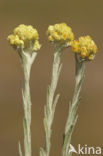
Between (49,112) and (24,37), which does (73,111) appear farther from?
(24,37)

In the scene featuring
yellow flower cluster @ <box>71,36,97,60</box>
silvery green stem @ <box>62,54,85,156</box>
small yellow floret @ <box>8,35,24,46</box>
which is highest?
small yellow floret @ <box>8,35,24,46</box>

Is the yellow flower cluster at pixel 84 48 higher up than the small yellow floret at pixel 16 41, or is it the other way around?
the small yellow floret at pixel 16 41

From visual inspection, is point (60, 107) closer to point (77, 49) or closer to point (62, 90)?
point (62, 90)

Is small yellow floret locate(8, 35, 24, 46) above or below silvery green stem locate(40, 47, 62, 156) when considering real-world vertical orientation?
above

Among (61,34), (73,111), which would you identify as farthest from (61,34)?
(73,111)

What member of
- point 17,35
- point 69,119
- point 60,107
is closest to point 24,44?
point 17,35
